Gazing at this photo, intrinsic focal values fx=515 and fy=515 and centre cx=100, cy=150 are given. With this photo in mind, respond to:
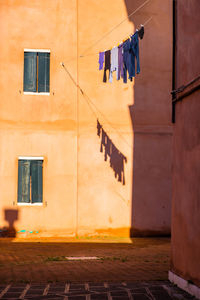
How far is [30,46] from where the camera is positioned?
731 inches

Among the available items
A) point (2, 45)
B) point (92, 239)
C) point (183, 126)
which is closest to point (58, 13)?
point (2, 45)

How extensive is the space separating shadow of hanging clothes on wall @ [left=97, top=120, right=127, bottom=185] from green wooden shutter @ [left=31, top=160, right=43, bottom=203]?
2381mm

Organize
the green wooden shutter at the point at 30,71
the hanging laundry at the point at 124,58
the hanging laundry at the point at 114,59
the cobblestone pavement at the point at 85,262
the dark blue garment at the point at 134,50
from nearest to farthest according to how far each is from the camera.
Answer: the cobblestone pavement at the point at 85,262, the dark blue garment at the point at 134,50, the hanging laundry at the point at 124,58, the hanging laundry at the point at 114,59, the green wooden shutter at the point at 30,71

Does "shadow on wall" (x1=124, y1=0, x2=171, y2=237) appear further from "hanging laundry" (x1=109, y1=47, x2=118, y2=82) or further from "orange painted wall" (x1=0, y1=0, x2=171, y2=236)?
"hanging laundry" (x1=109, y1=47, x2=118, y2=82)

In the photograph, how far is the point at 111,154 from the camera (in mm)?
18734

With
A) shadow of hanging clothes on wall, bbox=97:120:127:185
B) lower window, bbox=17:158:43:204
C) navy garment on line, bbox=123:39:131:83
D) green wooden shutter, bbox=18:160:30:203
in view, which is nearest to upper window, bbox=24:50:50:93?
shadow of hanging clothes on wall, bbox=97:120:127:185

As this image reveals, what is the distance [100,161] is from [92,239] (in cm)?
280

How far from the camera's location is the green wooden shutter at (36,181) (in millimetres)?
18219

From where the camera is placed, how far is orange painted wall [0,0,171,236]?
60.3 feet

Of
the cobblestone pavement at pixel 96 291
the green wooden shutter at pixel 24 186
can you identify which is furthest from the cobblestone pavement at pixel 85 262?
the green wooden shutter at pixel 24 186

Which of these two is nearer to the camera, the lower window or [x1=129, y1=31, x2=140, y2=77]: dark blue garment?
[x1=129, y1=31, x2=140, y2=77]: dark blue garment

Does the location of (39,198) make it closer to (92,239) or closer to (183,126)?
(92,239)

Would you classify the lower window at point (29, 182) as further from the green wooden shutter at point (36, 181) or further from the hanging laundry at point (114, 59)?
the hanging laundry at point (114, 59)

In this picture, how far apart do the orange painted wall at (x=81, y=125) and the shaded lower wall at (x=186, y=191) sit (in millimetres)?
9017
